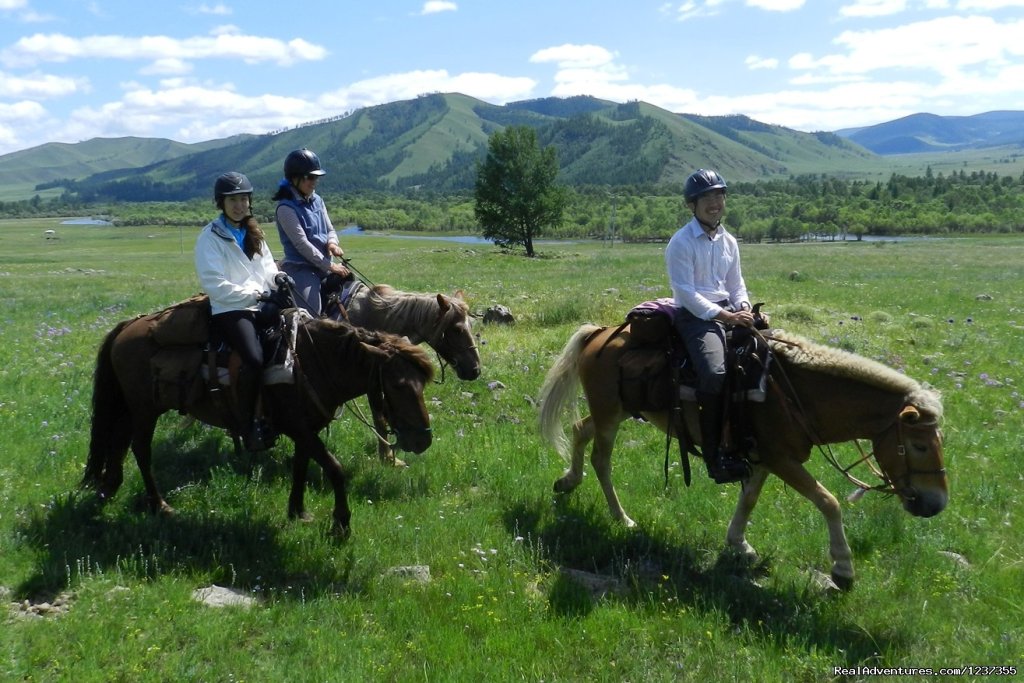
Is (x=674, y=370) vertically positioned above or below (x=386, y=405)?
above

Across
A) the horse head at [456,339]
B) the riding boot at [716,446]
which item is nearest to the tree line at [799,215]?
the horse head at [456,339]

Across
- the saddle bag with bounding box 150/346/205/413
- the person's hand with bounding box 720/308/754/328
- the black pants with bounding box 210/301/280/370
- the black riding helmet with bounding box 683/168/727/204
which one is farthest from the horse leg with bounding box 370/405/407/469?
the black riding helmet with bounding box 683/168/727/204

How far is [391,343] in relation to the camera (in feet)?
21.8

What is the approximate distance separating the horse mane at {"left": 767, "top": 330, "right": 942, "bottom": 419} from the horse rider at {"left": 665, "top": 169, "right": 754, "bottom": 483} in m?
0.45

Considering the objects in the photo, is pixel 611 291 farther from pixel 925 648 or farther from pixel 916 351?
pixel 925 648

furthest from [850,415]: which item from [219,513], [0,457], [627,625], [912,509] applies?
[0,457]

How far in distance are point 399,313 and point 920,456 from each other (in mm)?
6191

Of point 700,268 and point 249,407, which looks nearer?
point 700,268

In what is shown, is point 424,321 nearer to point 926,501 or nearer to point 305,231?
point 305,231

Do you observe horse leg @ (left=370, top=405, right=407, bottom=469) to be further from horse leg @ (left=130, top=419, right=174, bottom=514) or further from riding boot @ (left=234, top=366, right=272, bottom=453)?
horse leg @ (left=130, top=419, right=174, bottom=514)

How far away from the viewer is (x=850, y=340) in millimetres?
14945

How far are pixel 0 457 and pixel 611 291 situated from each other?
59.4 ft

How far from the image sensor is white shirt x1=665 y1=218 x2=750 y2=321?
6477mm

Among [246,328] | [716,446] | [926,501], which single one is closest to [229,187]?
[246,328]
